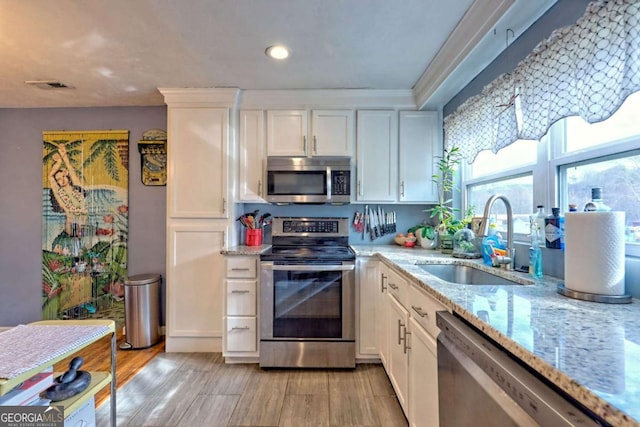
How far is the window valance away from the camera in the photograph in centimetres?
99

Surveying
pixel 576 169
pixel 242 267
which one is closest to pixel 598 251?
pixel 576 169

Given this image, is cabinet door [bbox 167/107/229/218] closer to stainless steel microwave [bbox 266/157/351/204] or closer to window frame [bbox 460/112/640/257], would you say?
stainless steel microwave [bbox 266/157/351/204]

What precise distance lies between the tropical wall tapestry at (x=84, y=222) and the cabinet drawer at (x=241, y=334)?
1.46 meters

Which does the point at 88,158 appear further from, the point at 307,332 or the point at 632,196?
the point at 632,196

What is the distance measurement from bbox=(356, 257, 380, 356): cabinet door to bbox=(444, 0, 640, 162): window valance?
1.21 meters

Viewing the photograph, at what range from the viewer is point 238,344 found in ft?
7.65

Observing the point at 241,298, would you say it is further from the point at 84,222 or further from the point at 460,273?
the point at 84,222

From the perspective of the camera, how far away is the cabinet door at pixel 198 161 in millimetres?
2559

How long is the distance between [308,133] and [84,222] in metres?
2.47

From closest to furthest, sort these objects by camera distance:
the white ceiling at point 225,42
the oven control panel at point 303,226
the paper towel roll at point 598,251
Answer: the paper towel roll at point 598,251 < the white ceiling at point 225,42 < the oven control panel at point 303,226

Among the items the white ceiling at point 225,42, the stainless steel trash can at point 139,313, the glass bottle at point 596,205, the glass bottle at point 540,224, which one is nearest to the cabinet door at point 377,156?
the white ceiling at point 225,42

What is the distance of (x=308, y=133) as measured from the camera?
2.63 meters

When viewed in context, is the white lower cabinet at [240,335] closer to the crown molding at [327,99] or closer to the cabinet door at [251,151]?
the cabinet door at [251,151]

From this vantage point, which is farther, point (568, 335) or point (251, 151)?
point (251, 151)
